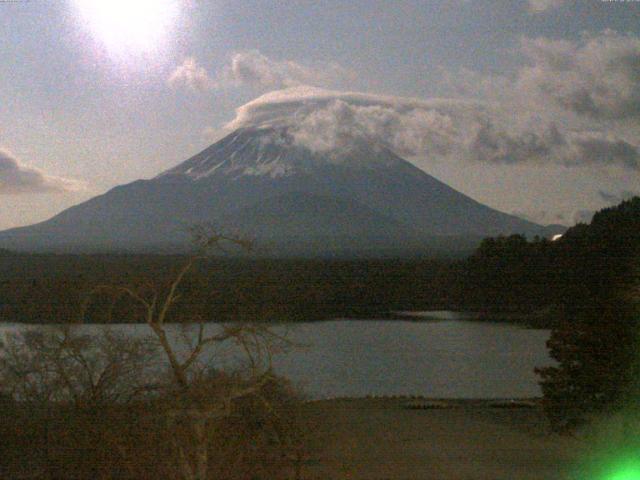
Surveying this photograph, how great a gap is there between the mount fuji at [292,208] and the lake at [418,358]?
13077 mm

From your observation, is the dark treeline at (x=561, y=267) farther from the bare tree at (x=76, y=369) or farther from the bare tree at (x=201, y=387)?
the bare tree at (x=76, y=369)

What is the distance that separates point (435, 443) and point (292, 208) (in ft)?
153

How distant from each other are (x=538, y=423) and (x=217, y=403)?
6333 millimetres

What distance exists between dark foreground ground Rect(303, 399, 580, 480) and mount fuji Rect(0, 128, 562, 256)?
21665 mm

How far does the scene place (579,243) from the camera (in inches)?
681

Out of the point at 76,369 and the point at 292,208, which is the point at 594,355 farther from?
the point at 292,208

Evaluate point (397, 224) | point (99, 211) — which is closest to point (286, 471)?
point (99, 211)

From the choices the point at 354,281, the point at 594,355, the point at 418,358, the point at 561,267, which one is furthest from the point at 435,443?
the point at 354,281

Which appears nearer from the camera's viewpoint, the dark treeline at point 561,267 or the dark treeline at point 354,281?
the dark treeline at point 354,281

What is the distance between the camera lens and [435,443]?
852 cm

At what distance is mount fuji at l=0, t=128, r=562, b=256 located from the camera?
131ft

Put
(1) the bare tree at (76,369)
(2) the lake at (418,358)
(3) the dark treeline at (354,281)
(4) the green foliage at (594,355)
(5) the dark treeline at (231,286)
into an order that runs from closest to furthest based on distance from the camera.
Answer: (1) the bare tree at (76,369)
(4) the green foliage at (594,355)
(5) the dark treeline at (231,286)
(3) the dark treeline at (354,281)
(2) the lake at (418,358)

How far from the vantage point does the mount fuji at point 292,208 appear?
39.9m

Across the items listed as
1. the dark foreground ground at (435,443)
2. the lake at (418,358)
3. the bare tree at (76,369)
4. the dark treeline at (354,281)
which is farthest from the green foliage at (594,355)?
the bare tree at (76,369)
